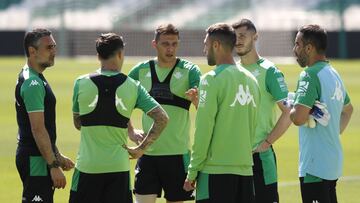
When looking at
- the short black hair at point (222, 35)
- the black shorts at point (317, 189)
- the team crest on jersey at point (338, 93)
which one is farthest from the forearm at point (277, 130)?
the short black hair at point (222, 35)

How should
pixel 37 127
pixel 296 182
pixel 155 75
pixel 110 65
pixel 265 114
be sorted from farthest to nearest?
pixel 296 182 < pixel 155 75 < pixel 265 114 < pixel 110 65 < pixel 37 127

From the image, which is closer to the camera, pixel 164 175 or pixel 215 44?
pixel 215 44

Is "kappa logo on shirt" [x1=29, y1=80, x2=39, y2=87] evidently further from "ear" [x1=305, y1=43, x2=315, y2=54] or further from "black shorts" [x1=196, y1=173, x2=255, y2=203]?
"ear" [x1=305, y1=43, x2=315, y2=54]

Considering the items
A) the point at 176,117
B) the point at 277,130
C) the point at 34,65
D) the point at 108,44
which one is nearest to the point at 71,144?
the point at 176,117

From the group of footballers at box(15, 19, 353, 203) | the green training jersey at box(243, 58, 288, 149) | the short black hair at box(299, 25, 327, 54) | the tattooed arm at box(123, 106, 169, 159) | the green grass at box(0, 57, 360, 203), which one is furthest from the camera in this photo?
the green grass at box(0, 57, 360, 203)

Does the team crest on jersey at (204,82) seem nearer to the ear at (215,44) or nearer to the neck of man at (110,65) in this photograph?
the ear at (215,44)

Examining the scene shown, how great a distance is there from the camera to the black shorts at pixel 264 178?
9.93 meters

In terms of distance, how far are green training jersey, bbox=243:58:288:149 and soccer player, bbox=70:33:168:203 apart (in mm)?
1553

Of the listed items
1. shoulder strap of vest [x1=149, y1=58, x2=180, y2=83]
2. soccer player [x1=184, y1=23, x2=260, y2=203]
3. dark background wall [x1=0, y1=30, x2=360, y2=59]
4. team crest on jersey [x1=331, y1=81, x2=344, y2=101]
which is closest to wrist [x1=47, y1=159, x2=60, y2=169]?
soccer player [x1=184, y1=23, x2=260, y2=203]

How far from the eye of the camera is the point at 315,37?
344 inches

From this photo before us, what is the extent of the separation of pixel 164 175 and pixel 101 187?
72.2 inches

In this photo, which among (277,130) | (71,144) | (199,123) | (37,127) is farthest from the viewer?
(71,144)

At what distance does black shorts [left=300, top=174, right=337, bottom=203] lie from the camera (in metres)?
8.77

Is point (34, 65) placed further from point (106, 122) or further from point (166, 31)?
point (166, 31)
